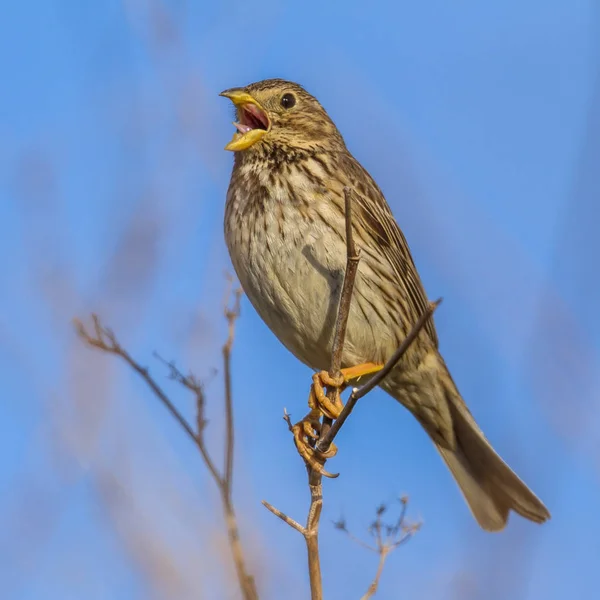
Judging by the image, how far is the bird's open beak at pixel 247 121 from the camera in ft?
16.5

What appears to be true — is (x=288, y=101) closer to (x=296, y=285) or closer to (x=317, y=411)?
(x=296, y=285)

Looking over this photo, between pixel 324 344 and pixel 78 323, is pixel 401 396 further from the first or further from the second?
pixel 78 323

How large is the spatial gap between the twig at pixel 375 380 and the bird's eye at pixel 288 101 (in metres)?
2.37

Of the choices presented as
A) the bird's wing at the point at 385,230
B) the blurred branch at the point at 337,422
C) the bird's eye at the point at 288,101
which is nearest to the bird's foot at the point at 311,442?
the blurred branch at the point at 337,422

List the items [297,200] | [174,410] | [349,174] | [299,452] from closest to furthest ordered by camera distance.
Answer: [174,410] < [299,452] < [297,200] < [349,174]

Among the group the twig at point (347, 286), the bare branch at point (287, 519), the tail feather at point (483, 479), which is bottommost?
the bare branch at point (287, 519)

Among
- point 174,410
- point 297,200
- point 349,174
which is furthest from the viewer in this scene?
point 349,174

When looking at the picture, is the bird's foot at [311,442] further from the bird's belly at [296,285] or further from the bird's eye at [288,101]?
the bird's eye at [288,101]

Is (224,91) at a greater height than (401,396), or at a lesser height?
greater

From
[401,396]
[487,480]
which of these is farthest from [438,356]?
[487,480]

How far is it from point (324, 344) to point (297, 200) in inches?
29.5

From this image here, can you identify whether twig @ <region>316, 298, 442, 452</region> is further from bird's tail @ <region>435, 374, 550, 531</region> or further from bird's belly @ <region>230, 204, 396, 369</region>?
bird's tail @ <region>435, 374, 550, 531</region>

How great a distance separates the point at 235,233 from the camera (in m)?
4.83

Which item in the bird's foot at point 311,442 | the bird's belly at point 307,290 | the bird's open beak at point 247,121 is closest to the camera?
the bird's foot at point 311,442
